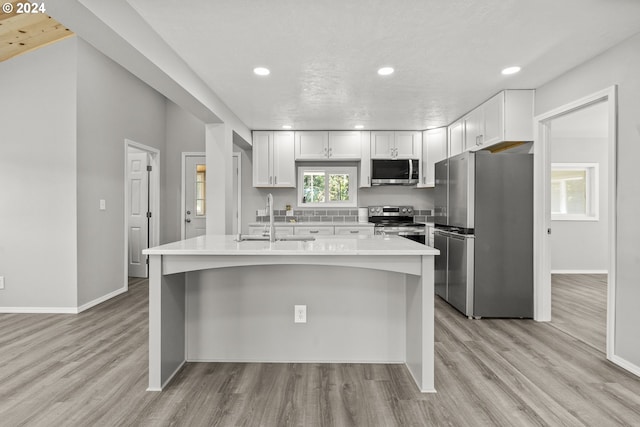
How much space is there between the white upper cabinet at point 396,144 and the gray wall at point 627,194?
2642 mm

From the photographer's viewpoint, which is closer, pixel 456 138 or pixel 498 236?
pixel 498 236

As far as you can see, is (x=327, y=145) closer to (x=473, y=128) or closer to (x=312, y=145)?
(x=312, y=145)

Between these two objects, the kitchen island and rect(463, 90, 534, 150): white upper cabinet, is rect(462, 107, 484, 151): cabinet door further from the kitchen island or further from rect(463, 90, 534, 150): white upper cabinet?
the kitchen island

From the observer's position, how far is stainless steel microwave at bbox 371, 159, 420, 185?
5031 millimetres

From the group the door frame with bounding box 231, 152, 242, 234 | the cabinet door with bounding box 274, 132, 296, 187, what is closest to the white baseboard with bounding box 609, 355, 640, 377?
the cabinet door with bounding box 274, 132, 296, 187

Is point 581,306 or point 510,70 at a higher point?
point 510,70

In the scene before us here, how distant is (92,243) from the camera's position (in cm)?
372

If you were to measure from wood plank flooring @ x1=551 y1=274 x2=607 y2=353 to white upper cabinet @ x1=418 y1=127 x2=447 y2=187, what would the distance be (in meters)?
2.18

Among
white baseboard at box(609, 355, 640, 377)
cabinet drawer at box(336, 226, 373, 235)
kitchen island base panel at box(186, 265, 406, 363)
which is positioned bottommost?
white baseboard at box(609, 355, 640, 377)

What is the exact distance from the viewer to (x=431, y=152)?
16.4 ft

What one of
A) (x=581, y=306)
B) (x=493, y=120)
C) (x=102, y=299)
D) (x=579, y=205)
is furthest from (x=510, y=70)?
(x=102, y=299)

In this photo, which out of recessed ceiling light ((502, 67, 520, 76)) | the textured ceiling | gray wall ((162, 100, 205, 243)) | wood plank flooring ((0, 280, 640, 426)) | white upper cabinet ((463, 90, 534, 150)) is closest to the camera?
wood plank flooring ((0, 280, 640, 426))

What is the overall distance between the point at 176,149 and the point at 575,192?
6673 millimetres

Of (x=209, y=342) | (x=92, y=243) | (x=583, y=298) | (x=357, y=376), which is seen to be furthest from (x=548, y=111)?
(x=92, y=243)
